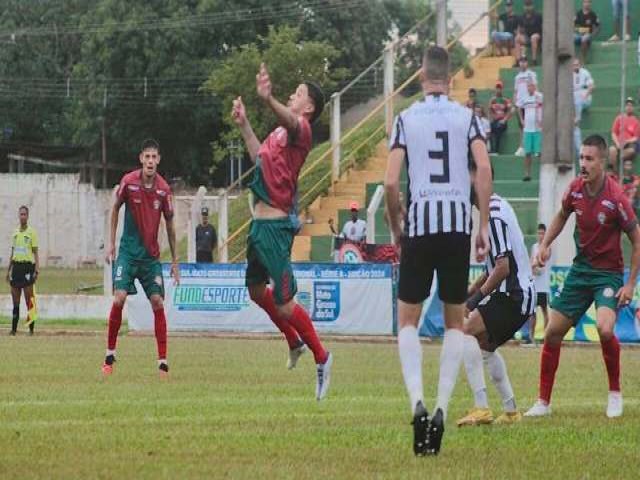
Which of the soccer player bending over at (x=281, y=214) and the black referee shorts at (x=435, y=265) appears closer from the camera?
the black referee shorts at (x=435, y=265)

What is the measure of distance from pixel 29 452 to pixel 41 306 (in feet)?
95.9

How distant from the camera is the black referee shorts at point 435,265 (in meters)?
9.76

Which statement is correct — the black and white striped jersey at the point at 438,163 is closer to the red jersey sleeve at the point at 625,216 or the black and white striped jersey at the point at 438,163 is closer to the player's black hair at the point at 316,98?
the red jersey sleeve at the point at 625,216

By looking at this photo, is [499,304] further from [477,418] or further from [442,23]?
[442,23]

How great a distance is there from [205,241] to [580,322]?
10.2 meters

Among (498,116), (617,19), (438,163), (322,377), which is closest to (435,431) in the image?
(438,163)

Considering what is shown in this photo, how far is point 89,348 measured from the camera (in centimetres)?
2362

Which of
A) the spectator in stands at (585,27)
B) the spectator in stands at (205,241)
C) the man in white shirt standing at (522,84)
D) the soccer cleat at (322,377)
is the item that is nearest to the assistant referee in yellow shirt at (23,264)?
the spectator in stands at (205,241)

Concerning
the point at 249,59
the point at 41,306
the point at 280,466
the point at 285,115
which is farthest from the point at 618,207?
the point at 249,59

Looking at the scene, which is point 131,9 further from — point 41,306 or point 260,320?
point 260,320

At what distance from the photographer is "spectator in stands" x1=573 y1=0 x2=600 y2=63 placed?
134 feet

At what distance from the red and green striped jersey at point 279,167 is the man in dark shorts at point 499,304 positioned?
1974 millimetres

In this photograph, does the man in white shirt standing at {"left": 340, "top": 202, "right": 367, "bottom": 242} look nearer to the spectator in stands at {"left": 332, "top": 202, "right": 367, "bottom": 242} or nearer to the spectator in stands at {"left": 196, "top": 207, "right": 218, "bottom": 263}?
the spectator in stands at {"left": 332, "top": 202, "right": 367, "bottom": 242}

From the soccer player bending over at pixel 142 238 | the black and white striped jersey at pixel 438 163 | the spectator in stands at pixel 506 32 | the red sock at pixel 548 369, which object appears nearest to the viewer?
the black and white striped jersey at pixel 438 163
